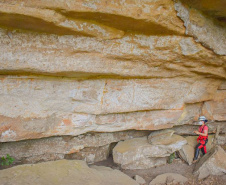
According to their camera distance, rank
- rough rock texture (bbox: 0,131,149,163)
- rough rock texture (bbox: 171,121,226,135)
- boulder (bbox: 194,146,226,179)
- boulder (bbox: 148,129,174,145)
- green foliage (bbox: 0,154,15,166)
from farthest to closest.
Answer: rough rock texture (bbox: 171,121,226,135) → boulder (bbox: 148,129,174,145) → boulder (bbox: 194,146,226,179) → rough rock texture (bbox: 0,131,149,163) → green foliage (bbox: 0,154,15,166)

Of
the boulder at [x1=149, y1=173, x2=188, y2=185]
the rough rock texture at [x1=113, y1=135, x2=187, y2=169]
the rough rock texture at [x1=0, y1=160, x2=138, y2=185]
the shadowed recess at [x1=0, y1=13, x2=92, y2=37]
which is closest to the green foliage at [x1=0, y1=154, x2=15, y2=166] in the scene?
the rough rock texture at [x1=0, y1=160, x2=138, y2=185]

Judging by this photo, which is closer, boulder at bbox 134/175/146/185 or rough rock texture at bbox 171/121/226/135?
boulder at bbox 134/175/146/185

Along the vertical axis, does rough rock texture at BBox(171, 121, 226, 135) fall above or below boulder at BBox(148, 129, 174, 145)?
above

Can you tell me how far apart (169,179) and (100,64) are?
3.78 meters

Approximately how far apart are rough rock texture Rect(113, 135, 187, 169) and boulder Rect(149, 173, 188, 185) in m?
0.70

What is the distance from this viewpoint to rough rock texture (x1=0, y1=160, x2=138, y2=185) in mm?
3929

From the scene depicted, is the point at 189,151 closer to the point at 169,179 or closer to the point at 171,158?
the point at 171,158

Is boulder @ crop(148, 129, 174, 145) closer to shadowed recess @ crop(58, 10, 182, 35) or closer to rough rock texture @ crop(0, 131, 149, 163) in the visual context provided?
rough rock texture @ crop(0, 131, 149, 163)

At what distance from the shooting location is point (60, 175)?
4.28m

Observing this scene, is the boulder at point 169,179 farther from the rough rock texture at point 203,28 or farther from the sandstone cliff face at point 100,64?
the rough rock texture at point 203,28

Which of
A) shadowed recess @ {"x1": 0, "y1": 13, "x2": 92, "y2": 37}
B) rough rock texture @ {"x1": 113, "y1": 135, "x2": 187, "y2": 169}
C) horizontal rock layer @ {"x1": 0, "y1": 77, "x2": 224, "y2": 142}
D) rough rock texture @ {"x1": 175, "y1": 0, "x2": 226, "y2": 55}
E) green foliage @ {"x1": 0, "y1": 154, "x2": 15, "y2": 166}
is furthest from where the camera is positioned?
rough rock texture @ {"x1": 113, "y1": 135, "x2": 187, "y2": 169}

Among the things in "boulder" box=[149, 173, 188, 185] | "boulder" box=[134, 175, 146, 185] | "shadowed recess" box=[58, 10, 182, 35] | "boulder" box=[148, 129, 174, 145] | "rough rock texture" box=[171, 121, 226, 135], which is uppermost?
"shadowed recess" box=[58, 10, 182, 35]

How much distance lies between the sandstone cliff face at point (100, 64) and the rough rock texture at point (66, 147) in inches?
21.0

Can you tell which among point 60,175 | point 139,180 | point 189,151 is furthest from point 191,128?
point 60,175
